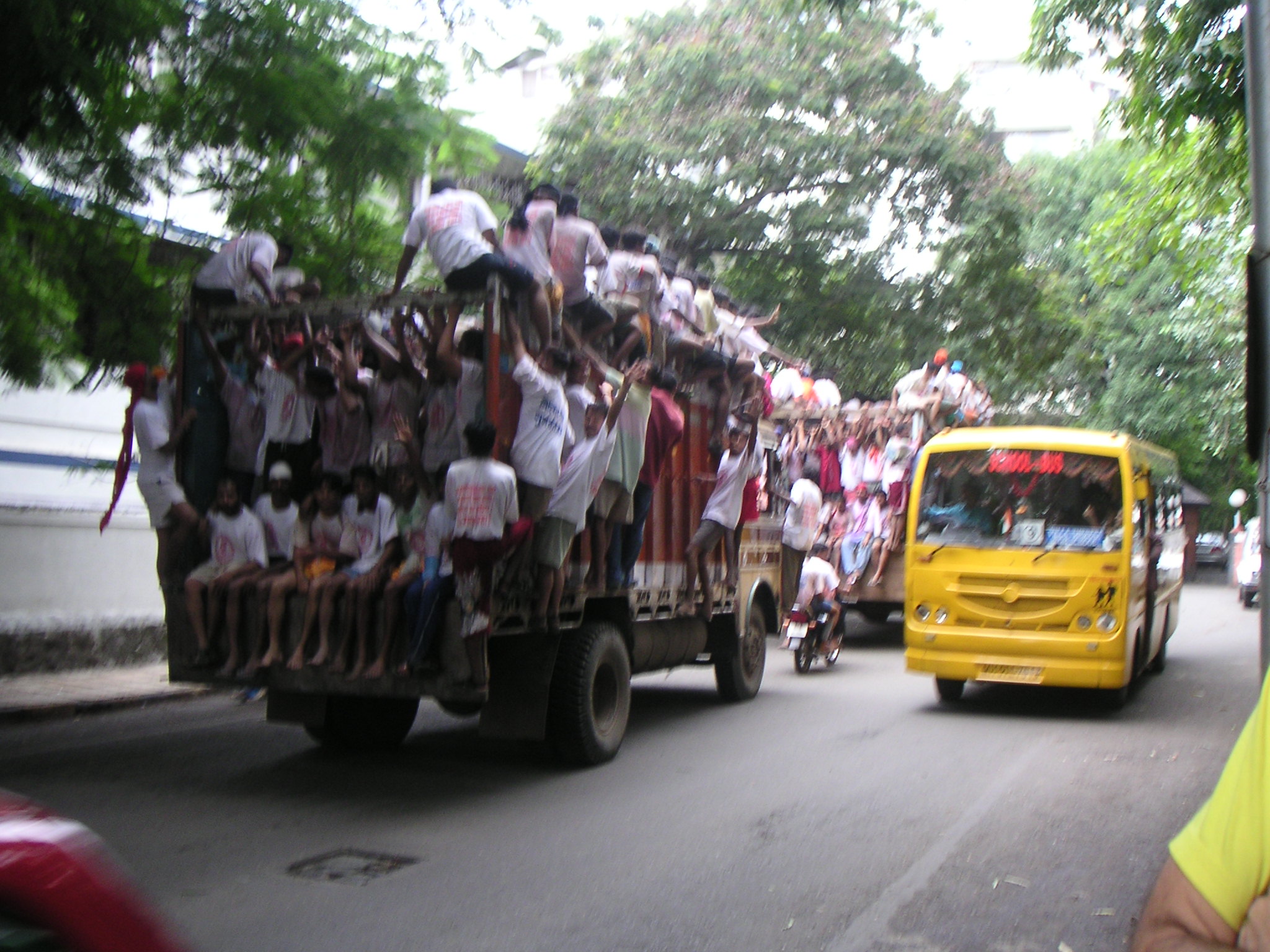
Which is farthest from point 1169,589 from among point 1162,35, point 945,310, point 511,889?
point 511,889

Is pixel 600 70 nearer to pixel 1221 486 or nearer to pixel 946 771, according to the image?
pixel 946 771

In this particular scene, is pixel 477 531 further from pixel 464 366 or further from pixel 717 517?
pixel 717 517

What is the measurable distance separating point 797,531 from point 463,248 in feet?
30.7

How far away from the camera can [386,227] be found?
36.0 feet

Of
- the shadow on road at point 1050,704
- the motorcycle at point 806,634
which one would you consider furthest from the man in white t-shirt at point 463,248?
the motorcycle at point 806,634

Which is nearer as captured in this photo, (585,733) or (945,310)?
(585,733)

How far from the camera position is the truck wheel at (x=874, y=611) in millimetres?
18016

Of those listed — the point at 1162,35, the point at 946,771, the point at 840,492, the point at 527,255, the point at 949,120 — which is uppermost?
the point at 949,120

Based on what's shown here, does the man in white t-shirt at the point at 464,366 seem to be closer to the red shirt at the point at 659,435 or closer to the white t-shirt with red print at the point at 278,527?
the white t-shirt with red print at the point at 278,527

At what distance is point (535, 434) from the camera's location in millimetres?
7574

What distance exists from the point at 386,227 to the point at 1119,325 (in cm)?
2904

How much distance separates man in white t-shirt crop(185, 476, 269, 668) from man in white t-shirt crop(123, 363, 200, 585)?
6.6 inches

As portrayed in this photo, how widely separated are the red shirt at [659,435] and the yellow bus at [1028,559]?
3.28m

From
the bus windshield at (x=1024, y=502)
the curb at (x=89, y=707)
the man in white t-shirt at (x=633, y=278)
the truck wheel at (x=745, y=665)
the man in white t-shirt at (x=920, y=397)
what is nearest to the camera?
the man in white t-shirt at (x=633, y=278)
